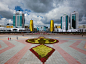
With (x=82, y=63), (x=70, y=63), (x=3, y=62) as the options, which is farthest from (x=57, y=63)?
(x=3, y=62)

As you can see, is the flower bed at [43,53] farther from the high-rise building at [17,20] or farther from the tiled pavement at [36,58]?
the high-rise building at [17,20]

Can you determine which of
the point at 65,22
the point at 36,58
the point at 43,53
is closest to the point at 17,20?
the point at 65,22

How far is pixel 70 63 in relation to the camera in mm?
6637

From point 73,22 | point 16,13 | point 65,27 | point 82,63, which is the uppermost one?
point 16,13

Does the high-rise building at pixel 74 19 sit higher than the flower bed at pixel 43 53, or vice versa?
Result: the high-rise building at pixel 74 19

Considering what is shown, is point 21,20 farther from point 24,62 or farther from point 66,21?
point 24,62

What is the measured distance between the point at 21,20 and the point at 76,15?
Result: 7300 inches

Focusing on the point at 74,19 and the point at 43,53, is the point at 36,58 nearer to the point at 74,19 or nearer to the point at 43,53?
the point at 43,53

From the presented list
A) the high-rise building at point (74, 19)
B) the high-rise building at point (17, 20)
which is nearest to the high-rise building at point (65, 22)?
the high-rise building at point (74, 19)

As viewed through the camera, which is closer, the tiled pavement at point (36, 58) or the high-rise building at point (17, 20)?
the tiled pavement at point (36, 58)

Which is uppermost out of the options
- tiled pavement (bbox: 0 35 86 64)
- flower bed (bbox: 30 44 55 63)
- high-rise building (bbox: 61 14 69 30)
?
high-rise building (bbox: 61 14 69 30)

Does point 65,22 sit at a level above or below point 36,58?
above

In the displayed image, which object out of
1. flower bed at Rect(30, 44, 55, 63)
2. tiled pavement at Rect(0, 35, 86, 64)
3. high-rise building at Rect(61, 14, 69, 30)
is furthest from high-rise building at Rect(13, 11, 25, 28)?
flower bed at Rect(30, 44, 55, 63)

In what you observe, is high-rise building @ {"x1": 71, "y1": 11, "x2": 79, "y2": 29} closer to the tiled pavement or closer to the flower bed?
the tiled pavement
